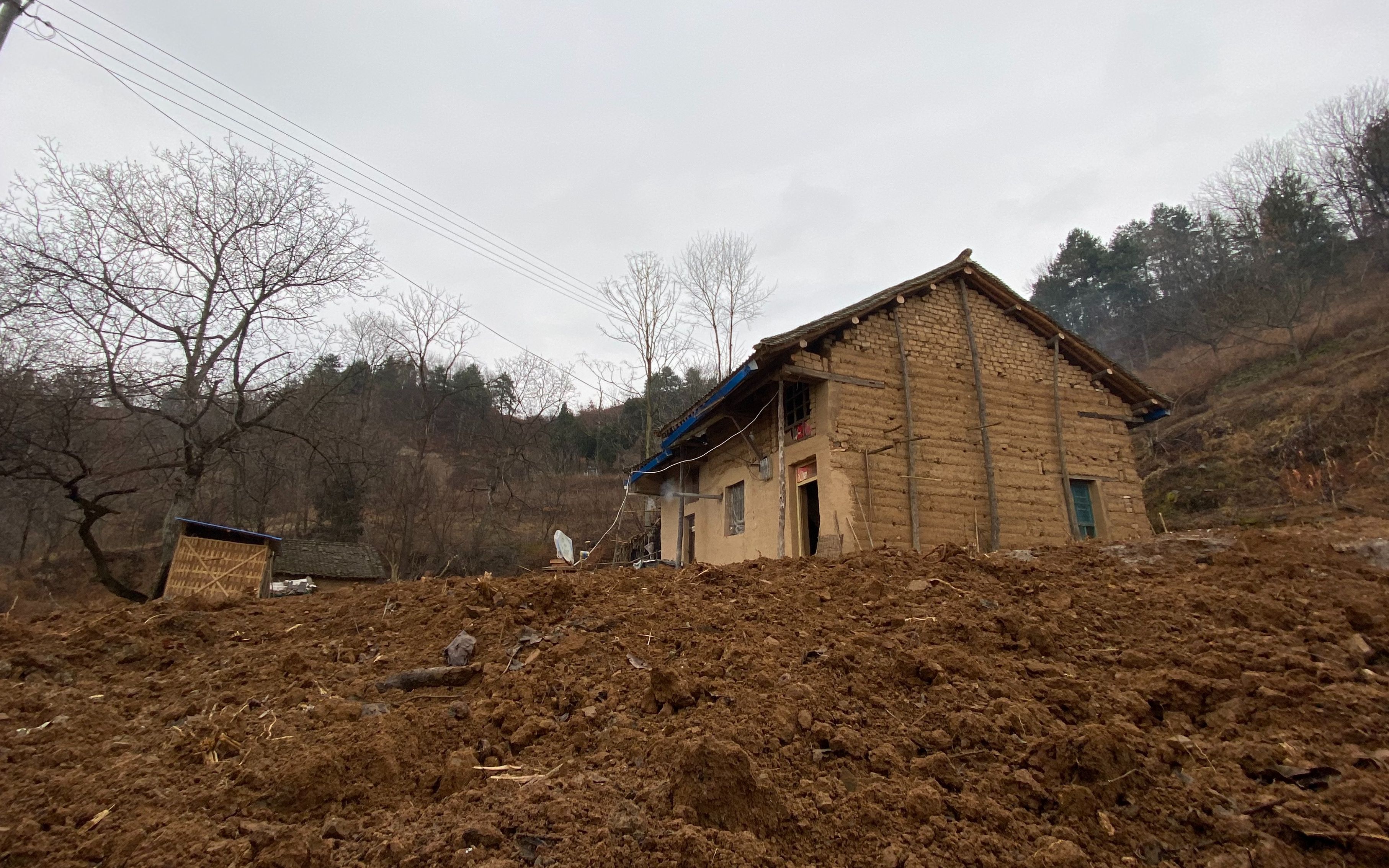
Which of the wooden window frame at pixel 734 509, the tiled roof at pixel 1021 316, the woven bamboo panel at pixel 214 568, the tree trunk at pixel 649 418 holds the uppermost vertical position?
the tree trunk at pixel 649 418

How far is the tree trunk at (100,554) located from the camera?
14.7 m

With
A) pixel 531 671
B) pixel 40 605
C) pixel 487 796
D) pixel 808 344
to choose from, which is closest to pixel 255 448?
pixel 40 605

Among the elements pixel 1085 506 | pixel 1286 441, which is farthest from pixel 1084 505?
pixel 1286 441

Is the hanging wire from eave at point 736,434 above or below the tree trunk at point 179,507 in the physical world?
above

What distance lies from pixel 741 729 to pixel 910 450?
8.74m

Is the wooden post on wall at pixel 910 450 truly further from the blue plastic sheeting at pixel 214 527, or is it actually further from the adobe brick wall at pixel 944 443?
the blue plastic sheeting at pixel 214 527

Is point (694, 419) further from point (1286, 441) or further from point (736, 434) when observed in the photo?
point (1286, 441)

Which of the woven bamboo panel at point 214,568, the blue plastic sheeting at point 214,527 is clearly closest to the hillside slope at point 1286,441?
the blue plastic sheeting at point 214,527

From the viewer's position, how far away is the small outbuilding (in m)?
21.7

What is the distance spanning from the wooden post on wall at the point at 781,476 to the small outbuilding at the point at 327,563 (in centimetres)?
1712

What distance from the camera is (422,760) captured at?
2955 millimetres

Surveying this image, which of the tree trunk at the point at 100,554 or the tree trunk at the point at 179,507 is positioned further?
the tree trunk at the point at 179,507

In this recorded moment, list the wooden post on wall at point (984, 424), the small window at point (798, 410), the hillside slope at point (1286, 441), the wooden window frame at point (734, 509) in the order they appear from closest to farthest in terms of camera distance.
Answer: the wooden post on wall at point (984, 424), the small window at point (798, 410), the wooden window frame at point (734, 509), the hillside slope at point (1286, 441)

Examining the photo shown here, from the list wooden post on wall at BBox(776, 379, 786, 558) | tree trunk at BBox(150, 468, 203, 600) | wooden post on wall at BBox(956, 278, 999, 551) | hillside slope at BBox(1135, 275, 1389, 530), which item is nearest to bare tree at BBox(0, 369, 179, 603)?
tree trunk at BBox(150, 468, 203, 600)
